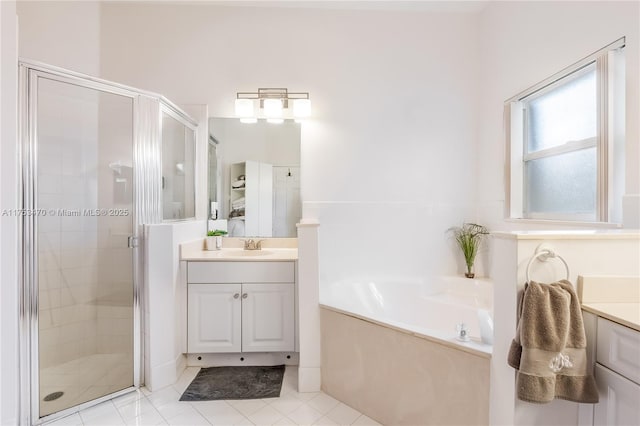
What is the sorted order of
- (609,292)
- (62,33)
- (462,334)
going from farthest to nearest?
(62,33), (462,334), (609,292)

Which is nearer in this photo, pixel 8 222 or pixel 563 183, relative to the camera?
pixel 8 222

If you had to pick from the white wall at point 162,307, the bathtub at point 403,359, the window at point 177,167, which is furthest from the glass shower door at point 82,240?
the bathtub at point 403,359

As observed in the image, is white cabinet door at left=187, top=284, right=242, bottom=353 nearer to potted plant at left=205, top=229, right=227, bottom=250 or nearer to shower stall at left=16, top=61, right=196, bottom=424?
shower stall at left=16, top=61, right=196, bottom=424

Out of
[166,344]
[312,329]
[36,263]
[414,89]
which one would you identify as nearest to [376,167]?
[414,89]

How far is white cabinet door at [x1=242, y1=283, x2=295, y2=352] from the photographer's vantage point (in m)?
2.03

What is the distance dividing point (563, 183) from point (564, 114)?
0.44m

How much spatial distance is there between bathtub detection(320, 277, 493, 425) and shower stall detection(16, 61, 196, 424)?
128 cm

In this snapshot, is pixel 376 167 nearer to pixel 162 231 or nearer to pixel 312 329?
pixel 312 329

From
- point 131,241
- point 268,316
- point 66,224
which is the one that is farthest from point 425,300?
point 66,224

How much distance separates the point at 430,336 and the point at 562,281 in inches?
22.9

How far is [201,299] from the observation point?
2.02m

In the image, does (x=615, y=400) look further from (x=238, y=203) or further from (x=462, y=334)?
(x=238, y=203)

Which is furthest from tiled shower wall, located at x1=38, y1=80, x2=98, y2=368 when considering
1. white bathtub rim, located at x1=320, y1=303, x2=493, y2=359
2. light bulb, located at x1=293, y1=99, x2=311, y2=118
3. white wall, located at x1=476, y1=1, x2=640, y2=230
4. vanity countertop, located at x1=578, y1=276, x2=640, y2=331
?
white wall, located at x1=476, y1=1, x2=640, y2=230

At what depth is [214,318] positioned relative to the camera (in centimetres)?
202
